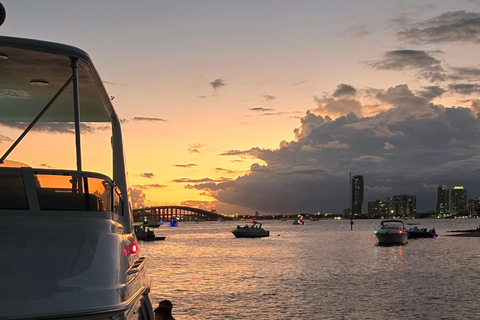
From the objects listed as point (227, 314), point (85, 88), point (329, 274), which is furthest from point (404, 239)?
point (85, 88)

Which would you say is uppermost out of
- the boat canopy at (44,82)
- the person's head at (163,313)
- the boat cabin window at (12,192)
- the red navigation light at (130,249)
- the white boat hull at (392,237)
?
the boat canopy at (44,82)

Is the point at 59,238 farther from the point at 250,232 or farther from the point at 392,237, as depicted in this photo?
the point at 250,232

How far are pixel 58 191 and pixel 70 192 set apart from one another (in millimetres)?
97

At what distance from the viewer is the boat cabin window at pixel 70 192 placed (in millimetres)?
4281

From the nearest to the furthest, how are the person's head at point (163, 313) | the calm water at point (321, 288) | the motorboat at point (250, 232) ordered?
the person's head at point (163, 313)
the calm water at point (321, 288)
the motorboat at point (250, 232)

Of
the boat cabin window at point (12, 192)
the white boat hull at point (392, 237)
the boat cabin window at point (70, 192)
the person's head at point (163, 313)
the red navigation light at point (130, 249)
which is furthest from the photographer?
the white boat hull at point (392, 237)

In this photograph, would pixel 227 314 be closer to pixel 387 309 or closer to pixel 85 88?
pixel 387 309

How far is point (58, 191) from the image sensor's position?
4.45 meters

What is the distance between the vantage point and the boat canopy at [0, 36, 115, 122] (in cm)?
493

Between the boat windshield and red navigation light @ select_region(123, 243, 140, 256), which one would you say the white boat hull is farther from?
the boat windshield

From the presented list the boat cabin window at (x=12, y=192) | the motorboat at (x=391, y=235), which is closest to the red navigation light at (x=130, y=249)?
the boat cabin window at (x=12, y=192)

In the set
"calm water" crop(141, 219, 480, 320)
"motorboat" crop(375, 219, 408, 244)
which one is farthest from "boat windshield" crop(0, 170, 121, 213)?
"motorboat" crop(375, 219, 408, 244)

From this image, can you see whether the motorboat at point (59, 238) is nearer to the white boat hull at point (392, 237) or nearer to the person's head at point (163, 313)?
the person's head at point (163, 313)

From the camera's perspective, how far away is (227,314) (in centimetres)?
3409
